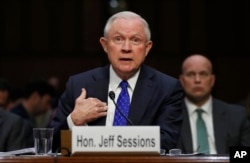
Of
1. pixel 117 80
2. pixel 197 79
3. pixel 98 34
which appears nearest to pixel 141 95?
pixel 117 80

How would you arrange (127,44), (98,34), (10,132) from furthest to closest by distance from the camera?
(98,34)
(10,132)
(127,44)

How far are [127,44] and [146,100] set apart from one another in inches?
13.3

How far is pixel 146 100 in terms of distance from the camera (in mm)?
3623

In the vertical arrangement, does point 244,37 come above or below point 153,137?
above

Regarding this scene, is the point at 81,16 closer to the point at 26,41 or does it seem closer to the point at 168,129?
the point at 26,41

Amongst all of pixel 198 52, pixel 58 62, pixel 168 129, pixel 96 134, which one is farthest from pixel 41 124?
pixel 96 134

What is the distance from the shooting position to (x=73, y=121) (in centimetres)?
338

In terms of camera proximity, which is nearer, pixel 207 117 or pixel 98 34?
pixel 207 117

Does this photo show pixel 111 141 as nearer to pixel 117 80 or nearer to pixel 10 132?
pixel 117 80

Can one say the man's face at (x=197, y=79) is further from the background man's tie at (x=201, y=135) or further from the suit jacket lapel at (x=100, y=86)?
the suit jacket lapel at (x=100, y=86)

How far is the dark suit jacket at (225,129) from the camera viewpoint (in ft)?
16.3

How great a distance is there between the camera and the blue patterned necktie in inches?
140

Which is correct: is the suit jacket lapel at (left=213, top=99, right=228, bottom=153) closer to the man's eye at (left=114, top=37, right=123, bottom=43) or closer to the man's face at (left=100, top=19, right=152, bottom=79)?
the man's face at (left=100, top=19, right=152, bottom=79)

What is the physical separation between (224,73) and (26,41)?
9.45ft
